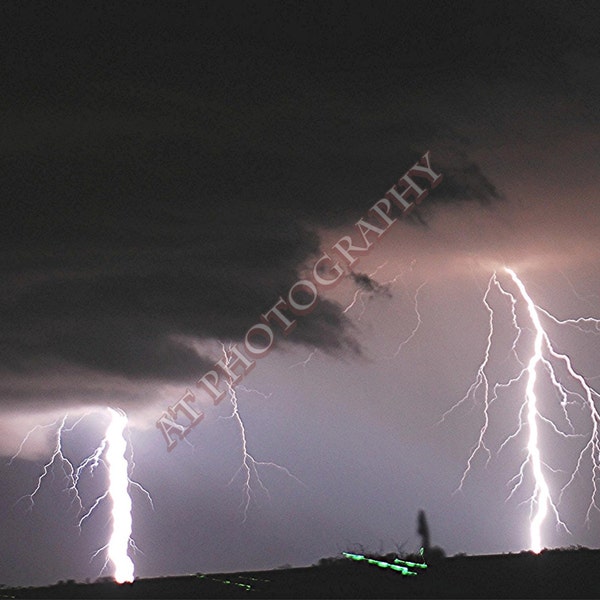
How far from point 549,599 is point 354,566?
356 centimetres

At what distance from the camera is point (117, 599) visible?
14328 millimetres

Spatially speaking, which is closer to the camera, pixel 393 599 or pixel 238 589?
pixel 393 599

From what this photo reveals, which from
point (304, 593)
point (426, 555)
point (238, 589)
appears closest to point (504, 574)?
point (426, 555)

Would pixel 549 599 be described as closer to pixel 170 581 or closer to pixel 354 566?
pixel 354 566

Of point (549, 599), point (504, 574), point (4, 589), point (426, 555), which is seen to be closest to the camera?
point (549, 599)

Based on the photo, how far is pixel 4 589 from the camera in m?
16.6

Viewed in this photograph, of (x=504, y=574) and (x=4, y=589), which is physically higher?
(x=4, y=589)

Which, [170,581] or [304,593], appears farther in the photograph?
[170,581]

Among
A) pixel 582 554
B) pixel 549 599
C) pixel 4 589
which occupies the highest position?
pixel 4 589

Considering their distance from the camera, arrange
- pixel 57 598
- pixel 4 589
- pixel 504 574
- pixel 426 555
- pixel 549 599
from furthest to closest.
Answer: pixel 4 589
pixel 57 598
pixel 426 555
pixel 504 574
pixel 549 599

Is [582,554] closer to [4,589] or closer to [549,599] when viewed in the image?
[549,599]

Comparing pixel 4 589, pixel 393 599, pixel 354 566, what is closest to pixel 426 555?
pixel 354 566

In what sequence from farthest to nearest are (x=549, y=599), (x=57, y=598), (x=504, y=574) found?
(x=57, y=598) < (x=504, y=574) < (x=549, y=599)

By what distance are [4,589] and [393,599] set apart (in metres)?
7.37
